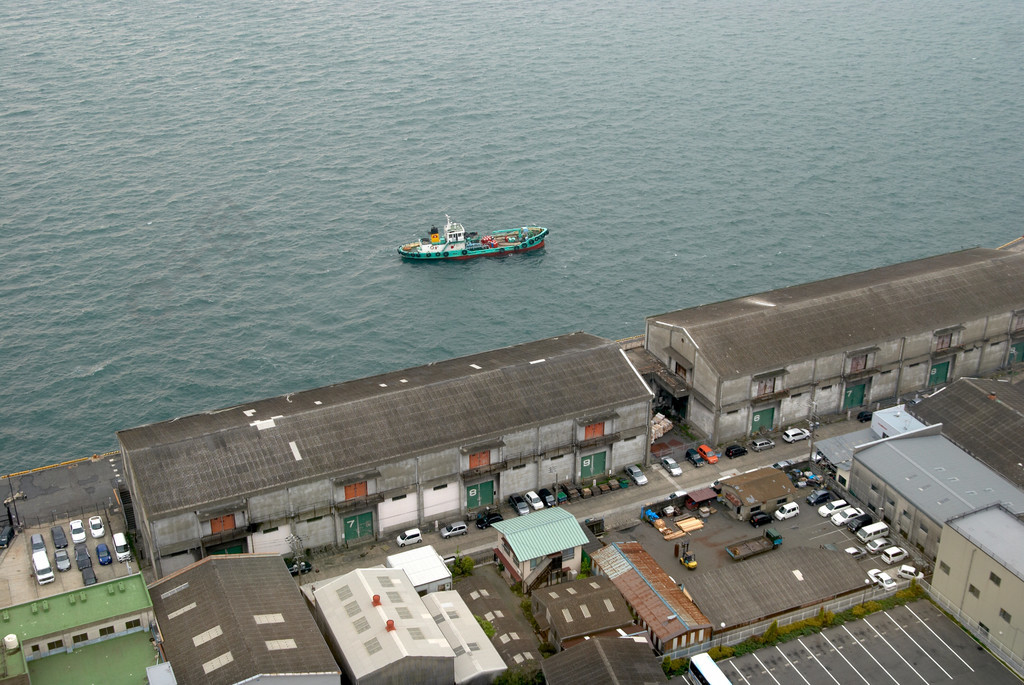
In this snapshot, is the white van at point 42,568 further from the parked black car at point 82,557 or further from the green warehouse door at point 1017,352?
the green warehouse door at point 1017,352

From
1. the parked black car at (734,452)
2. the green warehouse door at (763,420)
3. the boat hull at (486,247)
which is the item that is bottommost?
the parked black car at (734,452)

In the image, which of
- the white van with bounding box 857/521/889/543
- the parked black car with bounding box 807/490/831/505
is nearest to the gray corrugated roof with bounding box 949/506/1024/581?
the white van with bounding box 857/521/889/543

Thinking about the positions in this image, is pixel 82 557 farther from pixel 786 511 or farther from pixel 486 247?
pixel 486 247

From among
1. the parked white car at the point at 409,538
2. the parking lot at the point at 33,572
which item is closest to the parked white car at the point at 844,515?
the parked white car at the point at 409,538

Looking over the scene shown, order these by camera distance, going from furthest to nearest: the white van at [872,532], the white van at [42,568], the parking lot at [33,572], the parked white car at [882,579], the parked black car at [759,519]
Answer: the parked black car at [759,519] → the white van at [872,532] → the white van at [42,568] → the parking lot at [33,572] → the parked white car at [882,579]

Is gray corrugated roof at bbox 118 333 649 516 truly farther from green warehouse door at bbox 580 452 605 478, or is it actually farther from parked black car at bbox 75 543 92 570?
parked black car at bbox 75 543 92 570

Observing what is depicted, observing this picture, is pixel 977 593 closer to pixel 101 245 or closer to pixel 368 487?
pixel 368 487

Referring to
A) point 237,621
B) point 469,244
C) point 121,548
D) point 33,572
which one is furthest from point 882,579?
point 469,244
